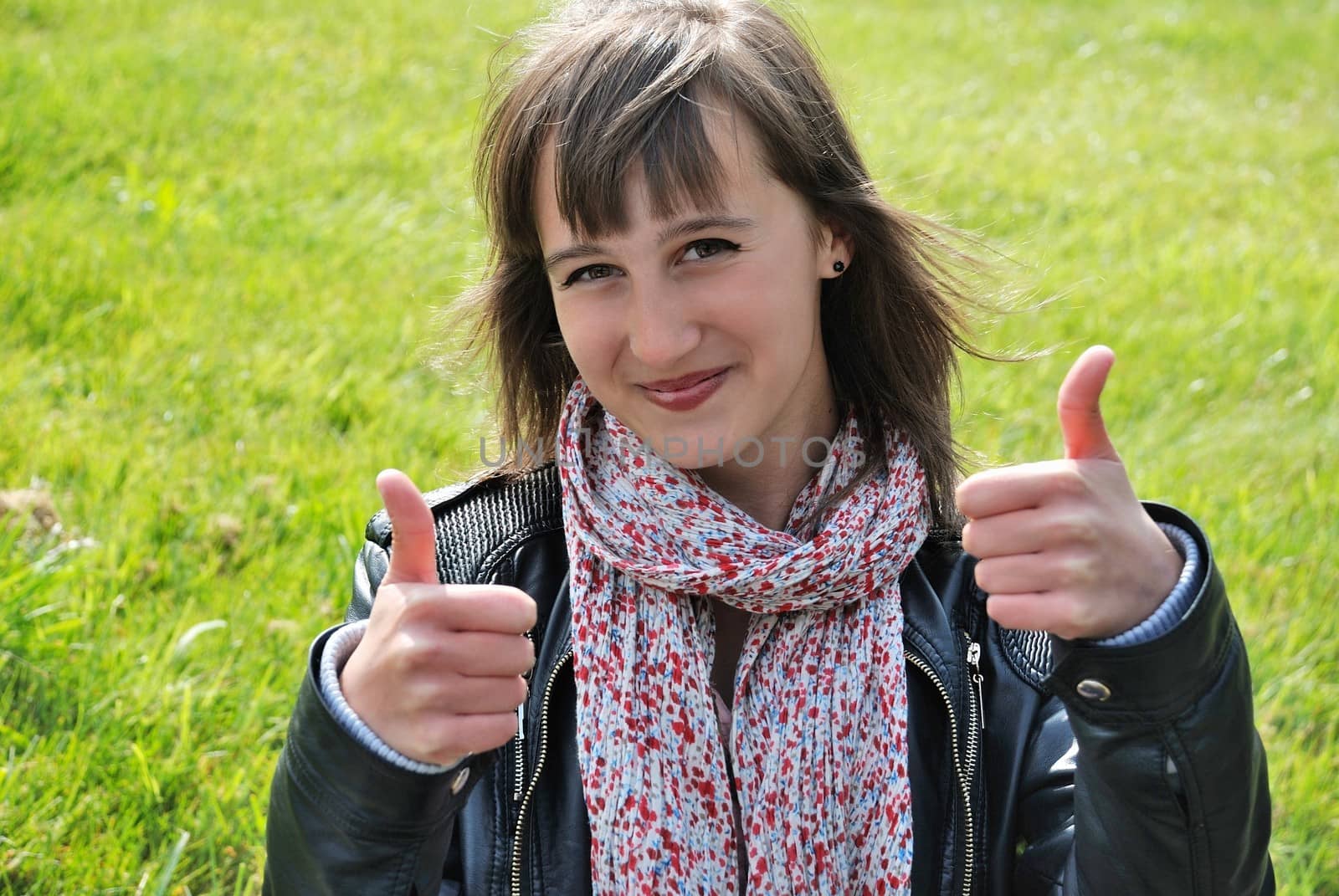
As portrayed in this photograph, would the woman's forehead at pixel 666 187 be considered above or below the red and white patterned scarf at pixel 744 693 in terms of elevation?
above

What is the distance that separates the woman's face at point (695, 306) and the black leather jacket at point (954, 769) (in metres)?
0.32

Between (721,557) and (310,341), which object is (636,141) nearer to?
(721,557)

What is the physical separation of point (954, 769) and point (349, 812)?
0.87 meters

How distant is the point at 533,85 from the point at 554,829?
1103 mm

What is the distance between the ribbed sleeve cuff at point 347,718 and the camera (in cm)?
156

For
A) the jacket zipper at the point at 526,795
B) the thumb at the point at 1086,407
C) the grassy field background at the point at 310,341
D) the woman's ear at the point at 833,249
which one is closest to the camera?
the thumb at the point at 1086,407

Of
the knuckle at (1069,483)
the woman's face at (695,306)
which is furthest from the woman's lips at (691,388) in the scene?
the knuckle at (1069,483)

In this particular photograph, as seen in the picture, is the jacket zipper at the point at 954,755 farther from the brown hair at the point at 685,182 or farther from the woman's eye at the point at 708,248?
the woman's eye at the point at 708,248

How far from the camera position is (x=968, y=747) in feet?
6.55

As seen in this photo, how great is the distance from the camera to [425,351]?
4113mm

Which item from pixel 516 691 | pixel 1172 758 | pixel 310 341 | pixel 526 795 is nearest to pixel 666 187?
pixel 516 691

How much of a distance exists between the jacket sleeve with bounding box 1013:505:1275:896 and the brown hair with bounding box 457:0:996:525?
2.26 ft

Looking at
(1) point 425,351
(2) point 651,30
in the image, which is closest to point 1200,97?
(1) point 425,351

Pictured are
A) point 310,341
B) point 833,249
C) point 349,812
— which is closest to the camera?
point 349,812
